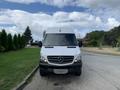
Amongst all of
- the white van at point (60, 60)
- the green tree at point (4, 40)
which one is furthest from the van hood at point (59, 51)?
the green tree at point (4, 40)

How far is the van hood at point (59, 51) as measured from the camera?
39.5 ft

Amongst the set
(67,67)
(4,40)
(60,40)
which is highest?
(4,40)

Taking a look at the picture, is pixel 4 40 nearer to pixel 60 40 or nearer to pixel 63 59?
pixel 60 40

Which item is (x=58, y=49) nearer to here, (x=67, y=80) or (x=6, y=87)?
(x=67, y=80)

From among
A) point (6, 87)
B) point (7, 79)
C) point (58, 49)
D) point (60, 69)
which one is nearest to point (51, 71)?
point (60, 69)

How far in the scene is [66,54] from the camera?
1194 cm

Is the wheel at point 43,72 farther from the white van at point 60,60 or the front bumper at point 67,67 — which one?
the front bumper at point 67,67

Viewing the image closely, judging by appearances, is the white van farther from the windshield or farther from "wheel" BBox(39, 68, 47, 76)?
the windshield

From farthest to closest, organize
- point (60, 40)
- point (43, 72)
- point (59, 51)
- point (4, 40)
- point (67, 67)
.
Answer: point (4, 40) → point (60, 40) → point (43, 72) → point (59, 51) → point (67, 67)

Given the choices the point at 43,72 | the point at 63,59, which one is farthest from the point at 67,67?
the point at 43,72

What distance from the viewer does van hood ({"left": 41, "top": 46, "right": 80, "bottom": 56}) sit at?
12.0 m

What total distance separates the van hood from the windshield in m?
0.60

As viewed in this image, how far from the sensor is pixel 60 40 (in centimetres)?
1359

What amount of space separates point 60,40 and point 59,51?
1473 millimetres
